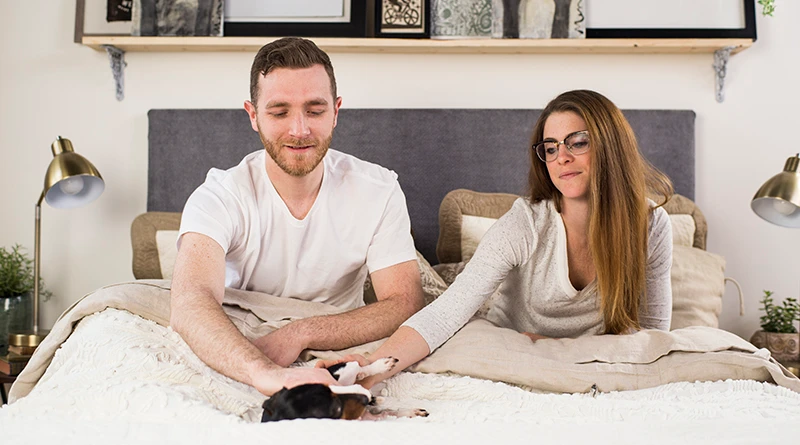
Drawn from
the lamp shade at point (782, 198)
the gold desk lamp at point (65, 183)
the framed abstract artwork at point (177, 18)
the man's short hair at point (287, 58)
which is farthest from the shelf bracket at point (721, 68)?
the gold desk lamp at point (65, 183)

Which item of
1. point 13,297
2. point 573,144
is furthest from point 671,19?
point 13,297

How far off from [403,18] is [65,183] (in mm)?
Result: 1395

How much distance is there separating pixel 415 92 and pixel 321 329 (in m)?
1.54

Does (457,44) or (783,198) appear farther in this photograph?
(457,44)

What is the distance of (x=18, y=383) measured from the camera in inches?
59.7

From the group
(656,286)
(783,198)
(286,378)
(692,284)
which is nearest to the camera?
(286,378)

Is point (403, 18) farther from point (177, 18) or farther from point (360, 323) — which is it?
point (360, 323)

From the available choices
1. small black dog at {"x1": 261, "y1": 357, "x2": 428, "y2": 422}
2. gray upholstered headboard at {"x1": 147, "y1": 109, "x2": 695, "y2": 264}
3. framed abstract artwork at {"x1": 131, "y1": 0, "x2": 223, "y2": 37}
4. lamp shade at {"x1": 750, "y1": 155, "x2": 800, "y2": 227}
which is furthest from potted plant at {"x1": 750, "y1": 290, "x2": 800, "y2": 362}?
framed abstract artwork at {"x1": 131, "y1": 0, "x2": 223, "y2": 37}

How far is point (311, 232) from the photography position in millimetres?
1813

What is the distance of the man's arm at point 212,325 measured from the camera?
1.25 metres

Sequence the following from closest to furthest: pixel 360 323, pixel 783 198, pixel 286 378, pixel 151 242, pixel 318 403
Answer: pixel 318 403
pixel 286 378
pixel 360 323
pixel 783 198
pixel 151 242

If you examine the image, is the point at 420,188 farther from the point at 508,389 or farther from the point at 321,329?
the point at 508,389

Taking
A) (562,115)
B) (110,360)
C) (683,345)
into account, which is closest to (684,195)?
(562,115)

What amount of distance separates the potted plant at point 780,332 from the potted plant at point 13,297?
269 cm
